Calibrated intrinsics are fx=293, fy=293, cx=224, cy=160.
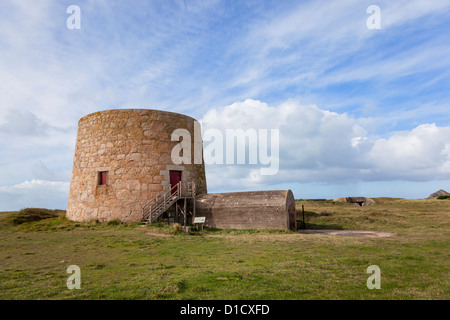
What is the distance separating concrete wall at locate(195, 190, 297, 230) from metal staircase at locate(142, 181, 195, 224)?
1.32 m

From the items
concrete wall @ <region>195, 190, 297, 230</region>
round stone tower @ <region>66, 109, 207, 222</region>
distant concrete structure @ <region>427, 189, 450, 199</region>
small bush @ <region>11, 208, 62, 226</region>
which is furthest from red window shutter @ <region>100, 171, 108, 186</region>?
distant concrete structure @ <region>427, 189, 450, 199</region>

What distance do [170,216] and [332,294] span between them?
16097 millimetres

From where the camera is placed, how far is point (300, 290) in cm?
625

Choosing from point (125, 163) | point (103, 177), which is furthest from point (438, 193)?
point (103, 177)

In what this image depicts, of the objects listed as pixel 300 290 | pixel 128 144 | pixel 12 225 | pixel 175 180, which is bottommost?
pixel 12 225

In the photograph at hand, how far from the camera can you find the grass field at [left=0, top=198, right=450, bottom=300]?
20.4 ft

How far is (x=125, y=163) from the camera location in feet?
70.5

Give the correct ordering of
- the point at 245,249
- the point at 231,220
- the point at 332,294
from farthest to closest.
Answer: the point at 231,220, the point at 245,249, the point at 332,294

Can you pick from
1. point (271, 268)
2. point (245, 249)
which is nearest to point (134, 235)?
point (245, 249)

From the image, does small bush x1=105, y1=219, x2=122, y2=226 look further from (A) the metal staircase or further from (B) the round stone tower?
(A) the metal staircase

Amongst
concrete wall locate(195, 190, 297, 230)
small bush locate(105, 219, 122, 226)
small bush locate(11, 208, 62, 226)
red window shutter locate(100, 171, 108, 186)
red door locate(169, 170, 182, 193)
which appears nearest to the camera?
concrete wall locate(195, 190, 297, 230)

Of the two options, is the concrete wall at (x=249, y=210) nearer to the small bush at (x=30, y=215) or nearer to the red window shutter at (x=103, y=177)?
the red window shutter at (x=103, y=177)

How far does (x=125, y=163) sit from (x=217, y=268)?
15.2 m
